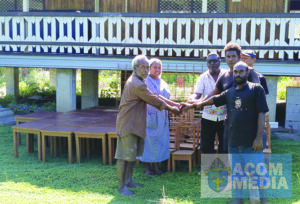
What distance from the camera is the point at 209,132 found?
5629 mm

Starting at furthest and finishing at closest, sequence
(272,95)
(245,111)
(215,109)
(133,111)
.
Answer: (272,95), (215,109), (133,111), (245,111)

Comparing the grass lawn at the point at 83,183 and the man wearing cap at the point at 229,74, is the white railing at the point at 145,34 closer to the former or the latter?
the grass lawn at the point at 83,183

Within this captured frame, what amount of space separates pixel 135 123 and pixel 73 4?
793 centimetres

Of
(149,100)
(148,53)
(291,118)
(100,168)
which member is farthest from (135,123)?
(291,118)

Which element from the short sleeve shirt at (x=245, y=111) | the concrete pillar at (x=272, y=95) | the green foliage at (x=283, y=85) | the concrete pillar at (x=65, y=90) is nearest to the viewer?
the short sleeve shirt at (x=245, y=111)

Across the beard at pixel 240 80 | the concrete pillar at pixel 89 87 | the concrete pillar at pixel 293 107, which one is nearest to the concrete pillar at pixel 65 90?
the concrete pillar at pixel 89 87

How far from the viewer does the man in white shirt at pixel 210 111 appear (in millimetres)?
5492

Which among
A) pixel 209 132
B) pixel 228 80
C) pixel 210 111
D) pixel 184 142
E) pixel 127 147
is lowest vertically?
pixel 184 142

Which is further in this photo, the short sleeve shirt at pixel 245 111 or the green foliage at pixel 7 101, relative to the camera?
the green foliage at pixel 7 101

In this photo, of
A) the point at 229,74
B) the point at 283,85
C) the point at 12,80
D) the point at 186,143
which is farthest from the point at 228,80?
the point at 283,85

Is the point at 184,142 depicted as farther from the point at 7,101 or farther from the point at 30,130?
the point at 7,101

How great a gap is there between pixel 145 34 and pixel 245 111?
17.2ft

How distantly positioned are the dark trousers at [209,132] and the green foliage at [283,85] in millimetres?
9498

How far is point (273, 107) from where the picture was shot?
8.80 meters
